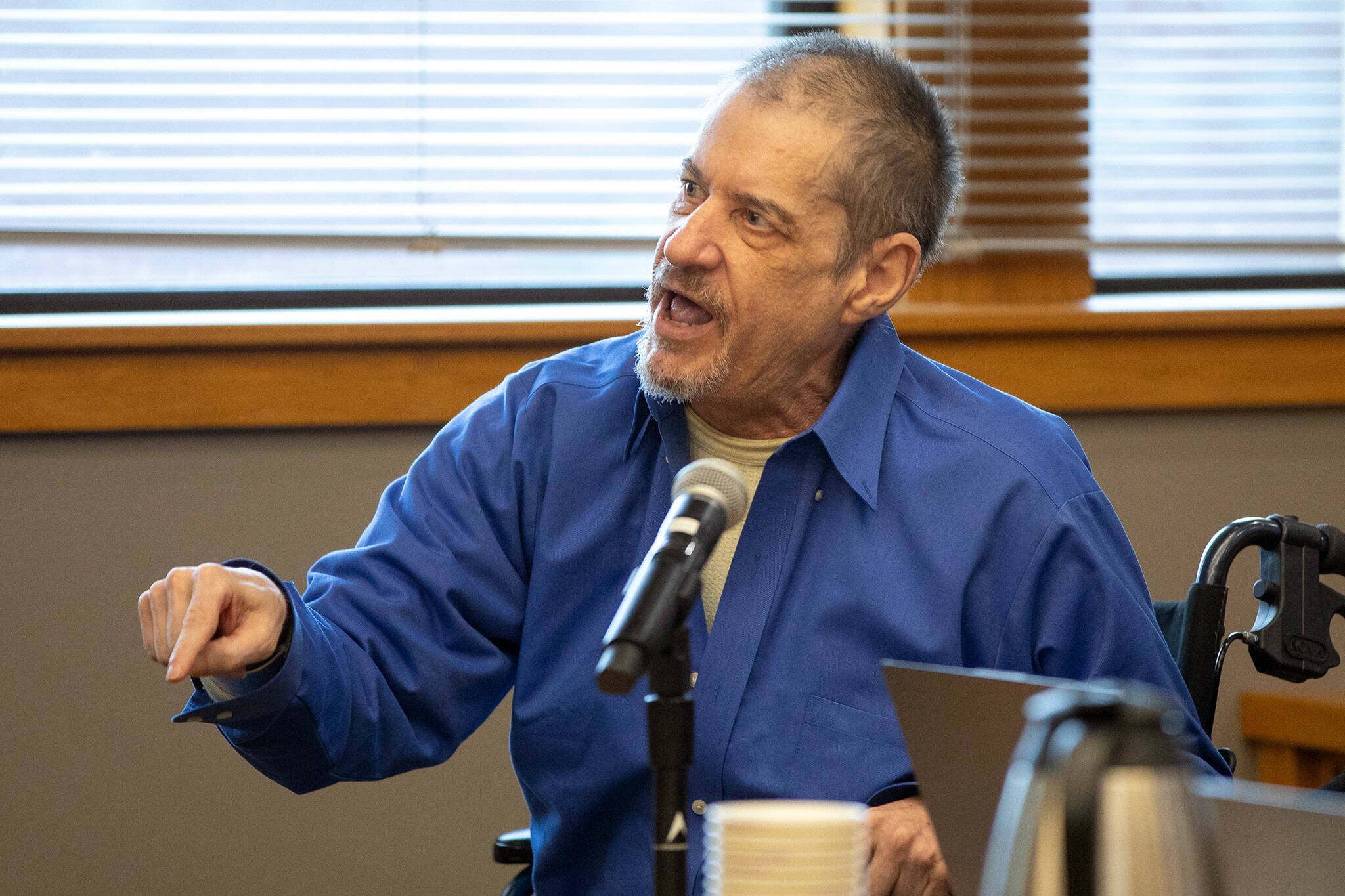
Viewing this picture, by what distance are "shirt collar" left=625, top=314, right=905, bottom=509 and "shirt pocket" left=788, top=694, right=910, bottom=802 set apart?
0.22 m

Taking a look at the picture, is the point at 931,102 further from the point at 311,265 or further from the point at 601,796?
the point at 311,265

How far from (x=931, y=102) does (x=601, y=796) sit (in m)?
0.85

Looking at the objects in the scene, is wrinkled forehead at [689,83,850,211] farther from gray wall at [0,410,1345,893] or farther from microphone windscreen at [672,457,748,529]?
gray wall at [0,410,1345,893]

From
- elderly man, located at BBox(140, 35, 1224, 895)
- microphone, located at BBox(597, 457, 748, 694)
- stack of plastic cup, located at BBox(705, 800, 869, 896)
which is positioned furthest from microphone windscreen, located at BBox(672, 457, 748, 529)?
elderly man, located at BBox(140, 35, 1224, 895)

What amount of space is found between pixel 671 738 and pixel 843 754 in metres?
0.52

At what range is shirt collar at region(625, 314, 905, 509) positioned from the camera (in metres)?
1.37

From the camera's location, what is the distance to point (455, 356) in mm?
2016

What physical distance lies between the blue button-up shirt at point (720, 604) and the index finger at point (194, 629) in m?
0.18

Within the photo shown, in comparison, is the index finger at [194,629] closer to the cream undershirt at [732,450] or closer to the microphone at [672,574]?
the microphone at [672,574]

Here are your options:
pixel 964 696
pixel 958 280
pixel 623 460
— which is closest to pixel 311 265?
pixel 623 460

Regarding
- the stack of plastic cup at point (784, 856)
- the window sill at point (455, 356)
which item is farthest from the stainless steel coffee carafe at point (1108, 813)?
the window sill at point (455, 356)

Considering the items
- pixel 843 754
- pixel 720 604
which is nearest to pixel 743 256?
pixel 720 604

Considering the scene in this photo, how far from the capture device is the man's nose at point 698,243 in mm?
1390

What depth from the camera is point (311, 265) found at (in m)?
2.17
